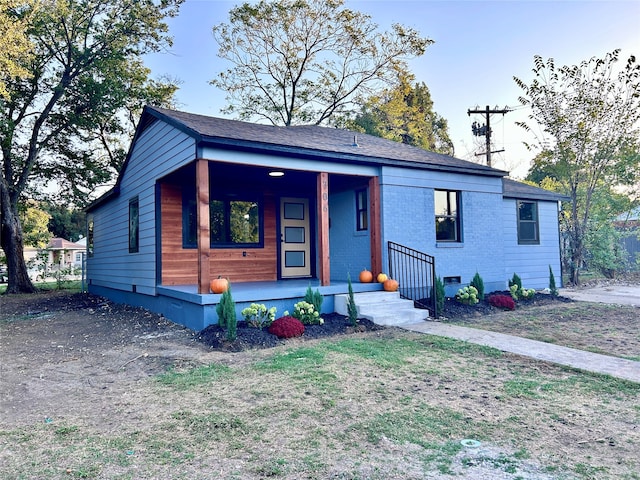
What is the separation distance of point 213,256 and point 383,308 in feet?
12.9

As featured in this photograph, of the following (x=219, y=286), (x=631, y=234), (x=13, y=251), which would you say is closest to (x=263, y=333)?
(x=219, y=286)

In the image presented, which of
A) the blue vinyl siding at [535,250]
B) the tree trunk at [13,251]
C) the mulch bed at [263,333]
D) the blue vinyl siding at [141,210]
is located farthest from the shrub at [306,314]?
the tree trunk at [13,251]

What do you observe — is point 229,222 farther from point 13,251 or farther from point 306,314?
point 13,251

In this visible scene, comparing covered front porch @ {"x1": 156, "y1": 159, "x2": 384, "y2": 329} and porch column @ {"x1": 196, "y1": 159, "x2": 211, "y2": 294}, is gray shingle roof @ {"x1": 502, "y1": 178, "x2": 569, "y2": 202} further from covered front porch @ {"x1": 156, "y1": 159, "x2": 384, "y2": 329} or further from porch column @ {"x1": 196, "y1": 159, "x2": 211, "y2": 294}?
porch column @ {"x1": 196, "y1": 159, "x2": 211, "y2": 294}

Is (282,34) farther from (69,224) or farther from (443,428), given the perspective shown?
(69,224)

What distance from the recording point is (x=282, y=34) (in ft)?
70.0

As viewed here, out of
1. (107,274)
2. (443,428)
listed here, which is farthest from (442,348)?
(107,274)

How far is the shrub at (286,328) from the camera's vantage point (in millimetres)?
6039

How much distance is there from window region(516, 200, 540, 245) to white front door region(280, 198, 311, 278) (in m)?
5.53

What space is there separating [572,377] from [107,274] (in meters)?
11.9

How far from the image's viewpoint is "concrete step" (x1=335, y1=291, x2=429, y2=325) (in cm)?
709

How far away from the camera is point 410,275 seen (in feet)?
28.3

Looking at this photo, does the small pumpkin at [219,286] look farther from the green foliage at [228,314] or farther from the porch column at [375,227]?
the porch column at [375,227]

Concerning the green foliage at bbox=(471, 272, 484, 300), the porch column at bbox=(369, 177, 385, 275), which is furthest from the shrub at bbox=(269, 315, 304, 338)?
the green foliage at bbox=(471, 272, 484, 300)
